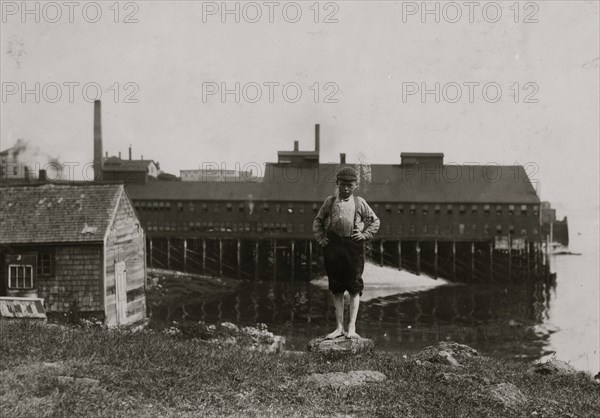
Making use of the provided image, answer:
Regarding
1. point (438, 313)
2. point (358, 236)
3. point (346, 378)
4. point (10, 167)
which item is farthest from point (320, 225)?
point (10, 167)

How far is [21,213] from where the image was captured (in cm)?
2425

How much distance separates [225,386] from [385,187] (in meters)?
51.9

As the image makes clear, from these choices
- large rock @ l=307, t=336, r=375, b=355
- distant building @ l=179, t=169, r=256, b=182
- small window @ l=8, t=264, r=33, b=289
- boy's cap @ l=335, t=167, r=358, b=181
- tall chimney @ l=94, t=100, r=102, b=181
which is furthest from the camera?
distant building @ l=179, t=169, r=256, b=182

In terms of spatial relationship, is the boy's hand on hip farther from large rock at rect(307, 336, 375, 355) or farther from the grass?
the grass

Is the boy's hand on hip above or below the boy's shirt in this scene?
below

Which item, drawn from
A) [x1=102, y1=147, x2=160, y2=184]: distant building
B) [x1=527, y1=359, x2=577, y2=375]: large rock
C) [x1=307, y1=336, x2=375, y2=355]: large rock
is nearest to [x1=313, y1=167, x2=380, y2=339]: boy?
[x1=307, y1=336, x2=375, y2=355]: large rock

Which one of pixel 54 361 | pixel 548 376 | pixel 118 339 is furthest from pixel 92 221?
pixel 548 376

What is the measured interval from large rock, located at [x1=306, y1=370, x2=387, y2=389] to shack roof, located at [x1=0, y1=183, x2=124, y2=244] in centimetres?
1721

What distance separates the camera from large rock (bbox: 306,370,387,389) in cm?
723

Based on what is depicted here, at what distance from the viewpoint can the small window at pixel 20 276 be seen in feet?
75.8

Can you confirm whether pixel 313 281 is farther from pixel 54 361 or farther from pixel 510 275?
pixel 54 361

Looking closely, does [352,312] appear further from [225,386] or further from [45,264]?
[45,264]

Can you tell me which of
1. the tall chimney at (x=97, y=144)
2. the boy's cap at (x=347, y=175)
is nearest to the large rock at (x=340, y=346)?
the boy's cap at (x=347, y=175)

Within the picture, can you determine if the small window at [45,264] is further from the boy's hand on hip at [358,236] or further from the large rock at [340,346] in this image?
the boy's hand on hip at [358,236]
